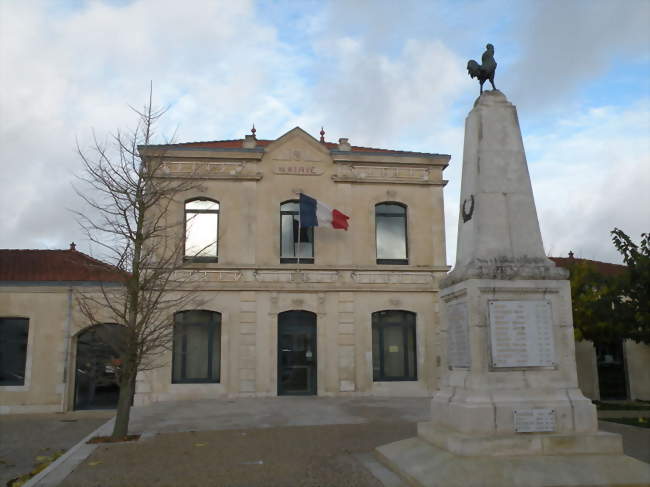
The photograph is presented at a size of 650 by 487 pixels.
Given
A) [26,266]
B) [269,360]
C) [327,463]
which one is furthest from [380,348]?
[26,266]

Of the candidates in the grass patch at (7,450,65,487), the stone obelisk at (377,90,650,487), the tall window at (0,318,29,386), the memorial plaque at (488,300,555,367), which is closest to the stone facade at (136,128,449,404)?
the tall window at (0,318,29,386)

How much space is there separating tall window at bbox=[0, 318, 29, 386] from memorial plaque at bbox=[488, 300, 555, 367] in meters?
16.2

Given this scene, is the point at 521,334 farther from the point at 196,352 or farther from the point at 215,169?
the point at 215,169

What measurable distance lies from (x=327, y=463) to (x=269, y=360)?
10.0 m

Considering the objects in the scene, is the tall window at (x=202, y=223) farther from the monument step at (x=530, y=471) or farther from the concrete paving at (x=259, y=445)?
the monument step at (x=530, y=471)

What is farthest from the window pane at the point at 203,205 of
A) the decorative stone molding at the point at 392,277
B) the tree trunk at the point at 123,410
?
the tree trunk at the point at 123,410

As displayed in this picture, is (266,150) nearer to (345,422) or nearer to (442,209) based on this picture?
(442,209)

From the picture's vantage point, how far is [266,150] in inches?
755

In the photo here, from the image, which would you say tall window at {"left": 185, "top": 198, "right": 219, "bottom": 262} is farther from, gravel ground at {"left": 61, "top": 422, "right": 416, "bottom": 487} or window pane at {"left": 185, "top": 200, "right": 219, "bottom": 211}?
gravel ground at {"left": 61, "top": 422, "right": 416, "bottom": 487}

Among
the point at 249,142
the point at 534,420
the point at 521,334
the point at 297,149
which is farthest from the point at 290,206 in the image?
the point at 534,420

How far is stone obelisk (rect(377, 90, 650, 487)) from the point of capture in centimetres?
643

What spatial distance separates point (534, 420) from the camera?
6738mm

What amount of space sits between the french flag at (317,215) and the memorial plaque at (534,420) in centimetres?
1200

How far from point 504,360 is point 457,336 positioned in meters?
0.74
